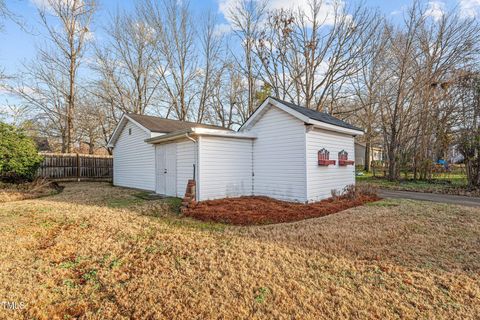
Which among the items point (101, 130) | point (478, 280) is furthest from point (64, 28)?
point (478, 280)

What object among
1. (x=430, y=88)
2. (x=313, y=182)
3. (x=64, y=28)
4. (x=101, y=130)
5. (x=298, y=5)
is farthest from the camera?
(x=101, y=130)

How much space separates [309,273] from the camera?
10.9 feet

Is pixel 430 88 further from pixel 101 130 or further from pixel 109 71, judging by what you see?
pixel 101 130

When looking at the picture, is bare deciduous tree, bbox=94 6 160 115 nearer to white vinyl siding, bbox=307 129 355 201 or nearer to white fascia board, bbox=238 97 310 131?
white fascia board, bbox=238 97 310 131

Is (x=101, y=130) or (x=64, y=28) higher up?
(x=64, y=28)

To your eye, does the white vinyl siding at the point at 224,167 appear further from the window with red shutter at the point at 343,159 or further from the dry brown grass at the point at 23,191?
the dry brown grass at the point at 23,191

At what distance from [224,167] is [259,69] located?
13779 millimetres

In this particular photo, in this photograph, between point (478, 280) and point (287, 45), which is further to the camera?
point (287, 45)

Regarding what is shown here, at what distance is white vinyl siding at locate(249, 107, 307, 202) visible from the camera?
8.02 meters

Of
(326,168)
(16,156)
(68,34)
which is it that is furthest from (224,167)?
(68,34)

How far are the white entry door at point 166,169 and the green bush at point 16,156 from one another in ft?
20.7

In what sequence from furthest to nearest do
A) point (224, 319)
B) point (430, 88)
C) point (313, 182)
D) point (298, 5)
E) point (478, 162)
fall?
point (298, 5)
point (430, 88)
point (478, 162)
point (313, 182)
point (224, 319)

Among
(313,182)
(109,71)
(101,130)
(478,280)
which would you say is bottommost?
(478,280)

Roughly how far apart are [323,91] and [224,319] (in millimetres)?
18131
